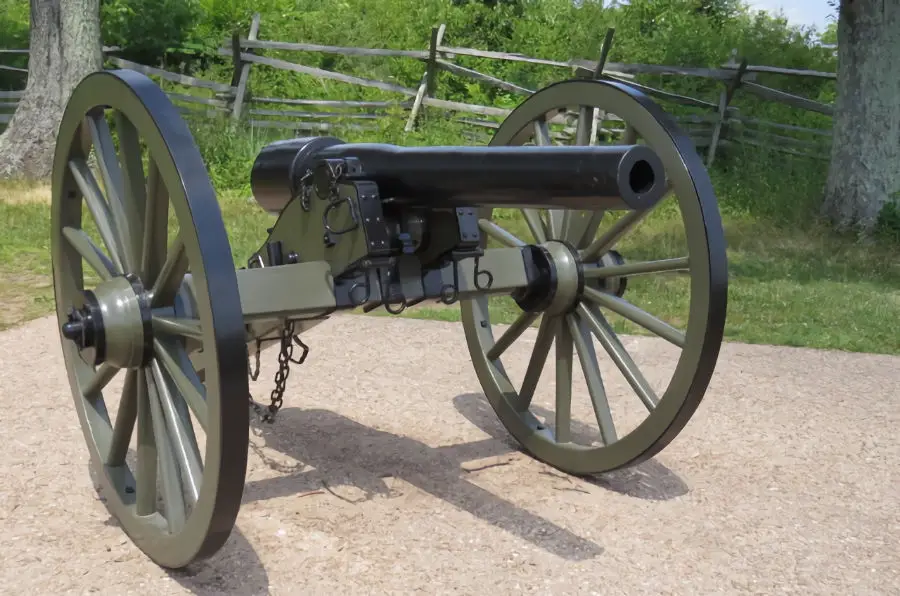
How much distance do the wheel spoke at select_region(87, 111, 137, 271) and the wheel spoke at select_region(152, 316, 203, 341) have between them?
0.92 feet

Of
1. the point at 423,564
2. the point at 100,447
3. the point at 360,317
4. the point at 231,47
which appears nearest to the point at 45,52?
the point at 231,47

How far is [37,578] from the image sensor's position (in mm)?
3127

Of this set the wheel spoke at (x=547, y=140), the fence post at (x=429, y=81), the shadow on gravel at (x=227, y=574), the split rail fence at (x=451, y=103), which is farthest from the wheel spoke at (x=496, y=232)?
the fence post at (x=429, y=81)

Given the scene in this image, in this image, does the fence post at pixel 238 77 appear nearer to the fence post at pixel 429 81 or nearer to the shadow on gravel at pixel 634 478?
the fence post at pixel 429 81

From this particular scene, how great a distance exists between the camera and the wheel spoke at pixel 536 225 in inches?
165

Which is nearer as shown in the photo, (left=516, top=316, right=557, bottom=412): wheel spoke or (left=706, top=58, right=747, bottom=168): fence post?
(left=516, top=316, right=557, bottom=412): wheel spoke

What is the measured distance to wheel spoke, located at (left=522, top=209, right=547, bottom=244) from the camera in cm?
419

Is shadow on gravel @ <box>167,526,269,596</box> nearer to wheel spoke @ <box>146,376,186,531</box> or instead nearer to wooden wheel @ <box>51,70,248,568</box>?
wooden wheel @ <box>51,70,248,568</box>

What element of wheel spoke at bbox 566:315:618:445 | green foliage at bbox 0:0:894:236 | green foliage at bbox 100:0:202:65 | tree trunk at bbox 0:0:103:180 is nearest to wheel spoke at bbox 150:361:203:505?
wheel spoke at bbox 566:315:618:445

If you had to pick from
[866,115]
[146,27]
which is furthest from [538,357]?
[146,27]

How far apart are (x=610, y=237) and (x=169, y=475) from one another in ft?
5.95

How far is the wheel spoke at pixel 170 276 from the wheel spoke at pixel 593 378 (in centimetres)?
160

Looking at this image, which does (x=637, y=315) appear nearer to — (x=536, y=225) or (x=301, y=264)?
(x=536, y=225)

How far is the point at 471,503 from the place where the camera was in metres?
3.79
